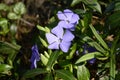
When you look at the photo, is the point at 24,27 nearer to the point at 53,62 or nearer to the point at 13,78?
the point at 13,78

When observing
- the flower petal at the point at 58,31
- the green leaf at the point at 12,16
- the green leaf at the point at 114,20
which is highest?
the green leaf at the point at 12,16

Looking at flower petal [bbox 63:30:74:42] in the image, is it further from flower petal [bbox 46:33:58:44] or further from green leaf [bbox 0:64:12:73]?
green leaf [bbox 0:64:12:73]

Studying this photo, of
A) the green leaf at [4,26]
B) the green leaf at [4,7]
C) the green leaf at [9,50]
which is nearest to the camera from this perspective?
the green leaf at [9,50]

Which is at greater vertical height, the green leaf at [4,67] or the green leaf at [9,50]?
the green leaf at [9,50]

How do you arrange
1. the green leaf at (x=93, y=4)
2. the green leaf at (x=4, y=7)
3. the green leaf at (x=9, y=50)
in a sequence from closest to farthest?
1. the green leaf at (x=93, y=4)
2. the green leaf at (x=9, y=50)
3. the green leaf at (x=4, y=7)

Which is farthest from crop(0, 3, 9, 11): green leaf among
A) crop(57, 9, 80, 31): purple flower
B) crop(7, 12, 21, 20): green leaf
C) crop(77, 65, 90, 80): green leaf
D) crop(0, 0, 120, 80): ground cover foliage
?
crop(77, 65, 90, 80): green leaf

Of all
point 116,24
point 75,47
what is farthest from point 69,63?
point 116,24

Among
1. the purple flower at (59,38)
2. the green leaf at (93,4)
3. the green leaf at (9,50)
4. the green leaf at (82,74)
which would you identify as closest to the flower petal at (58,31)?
the purple flower at (59,38)

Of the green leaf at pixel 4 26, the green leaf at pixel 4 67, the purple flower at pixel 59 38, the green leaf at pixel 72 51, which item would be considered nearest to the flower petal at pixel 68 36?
the purple flower at pixel 59 38

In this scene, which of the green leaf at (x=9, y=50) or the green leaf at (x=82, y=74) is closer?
the green leaf at (x=82, y=74)

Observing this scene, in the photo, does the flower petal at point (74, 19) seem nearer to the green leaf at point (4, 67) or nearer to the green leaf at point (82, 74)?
the green leaf at point (82, 74)
